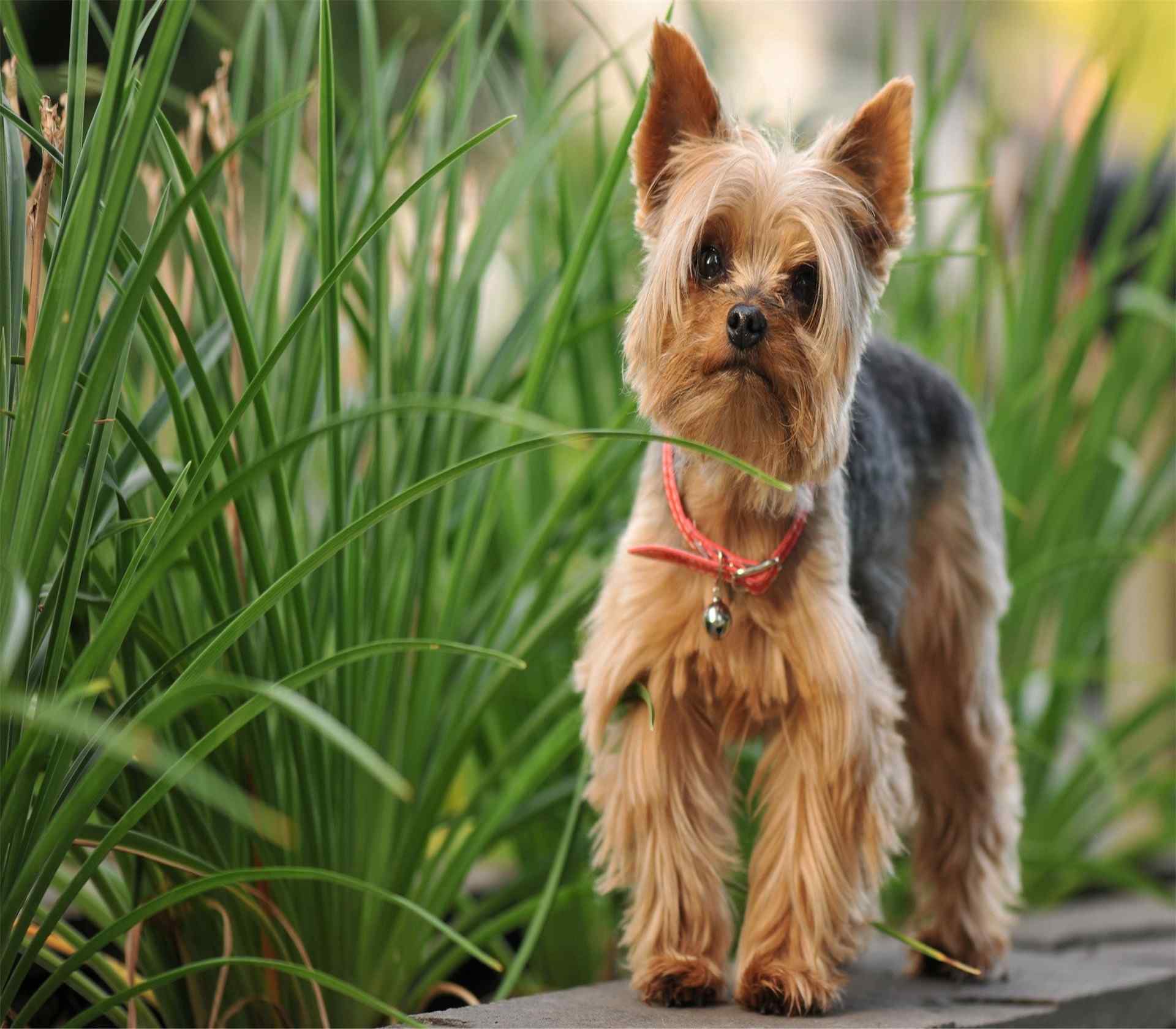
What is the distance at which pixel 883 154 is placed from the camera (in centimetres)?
189

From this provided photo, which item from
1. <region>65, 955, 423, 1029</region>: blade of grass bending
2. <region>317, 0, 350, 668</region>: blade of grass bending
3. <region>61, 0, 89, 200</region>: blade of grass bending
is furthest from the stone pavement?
<region>61, 0, 89, 200</region>: blade of grass bending

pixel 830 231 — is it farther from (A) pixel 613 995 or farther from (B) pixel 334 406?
(A) pixel 613 995

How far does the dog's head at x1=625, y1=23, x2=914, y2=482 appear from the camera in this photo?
1739 millimetres

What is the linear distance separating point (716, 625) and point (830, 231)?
0.55 m

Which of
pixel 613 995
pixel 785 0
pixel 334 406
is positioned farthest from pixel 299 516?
pixel 785 0

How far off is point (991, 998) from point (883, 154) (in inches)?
54.0

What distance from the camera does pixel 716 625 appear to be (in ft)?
6.00

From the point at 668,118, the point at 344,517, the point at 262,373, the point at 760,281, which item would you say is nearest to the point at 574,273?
the point at 668,118

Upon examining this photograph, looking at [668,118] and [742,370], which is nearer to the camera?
[742,370]

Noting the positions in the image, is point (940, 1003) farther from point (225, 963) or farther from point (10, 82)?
point (10, 82)

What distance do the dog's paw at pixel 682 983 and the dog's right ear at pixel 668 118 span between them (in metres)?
1.07

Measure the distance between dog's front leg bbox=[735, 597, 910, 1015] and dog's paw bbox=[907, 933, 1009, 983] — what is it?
49 cm

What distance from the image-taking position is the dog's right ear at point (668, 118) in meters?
1.85

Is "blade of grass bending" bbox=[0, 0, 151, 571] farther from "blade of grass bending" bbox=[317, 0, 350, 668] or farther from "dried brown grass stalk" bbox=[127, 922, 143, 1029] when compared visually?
"dried brown grass stalk" bbox=[127, 922, 143, 1029]
